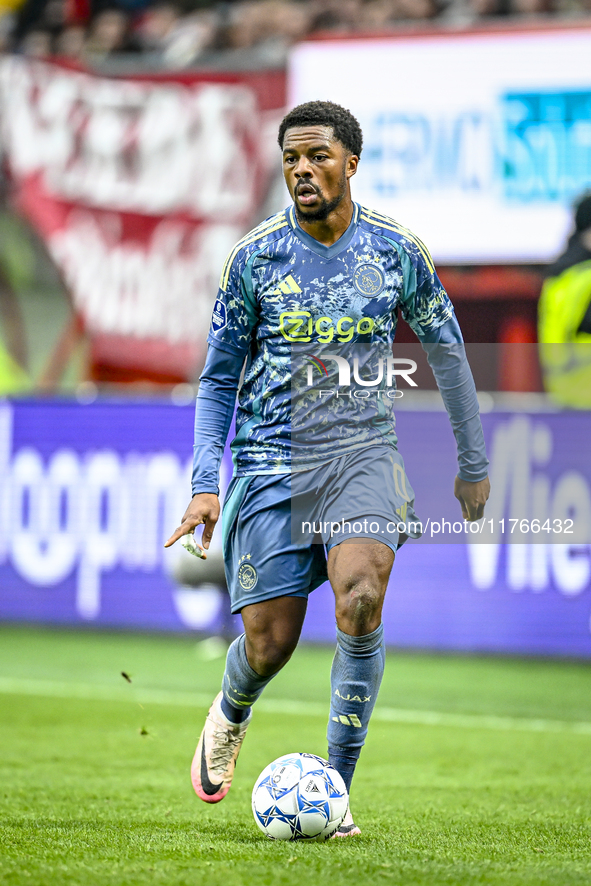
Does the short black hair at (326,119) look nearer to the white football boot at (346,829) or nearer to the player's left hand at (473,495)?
the player's left hand at (473,495)

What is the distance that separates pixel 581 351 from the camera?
34.1 ft

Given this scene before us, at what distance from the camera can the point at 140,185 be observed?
44.8 ft

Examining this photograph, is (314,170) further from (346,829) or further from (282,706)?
(282,706)

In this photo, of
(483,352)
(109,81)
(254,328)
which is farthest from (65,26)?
(254,328)

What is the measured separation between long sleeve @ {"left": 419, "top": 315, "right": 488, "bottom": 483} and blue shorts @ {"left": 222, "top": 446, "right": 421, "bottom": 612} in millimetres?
270

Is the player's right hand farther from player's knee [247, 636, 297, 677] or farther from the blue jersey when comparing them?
player's knee [247, 636, 297, 677]

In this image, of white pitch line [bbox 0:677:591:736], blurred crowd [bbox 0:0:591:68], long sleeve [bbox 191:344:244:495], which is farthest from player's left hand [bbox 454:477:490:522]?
blurred crowd [bbox 0:0:591:68]

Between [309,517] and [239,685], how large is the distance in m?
0.59

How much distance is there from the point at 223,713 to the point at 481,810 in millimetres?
996

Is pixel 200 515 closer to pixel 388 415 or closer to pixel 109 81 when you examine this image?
pixel 388 415

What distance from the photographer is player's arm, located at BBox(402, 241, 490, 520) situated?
3.92m

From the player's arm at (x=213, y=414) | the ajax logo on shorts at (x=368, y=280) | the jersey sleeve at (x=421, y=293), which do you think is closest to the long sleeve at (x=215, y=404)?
the player's arm at (x=213, y=414)

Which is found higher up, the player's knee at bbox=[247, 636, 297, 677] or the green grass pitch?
the player's knee at bbox=[247, 636, 297, 677]

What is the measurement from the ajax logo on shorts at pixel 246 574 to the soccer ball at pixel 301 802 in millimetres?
533
